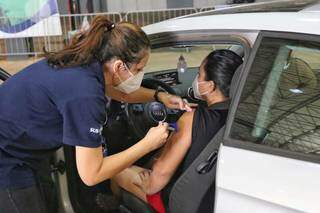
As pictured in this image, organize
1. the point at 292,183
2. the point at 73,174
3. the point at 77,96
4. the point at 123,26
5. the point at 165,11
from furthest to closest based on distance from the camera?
1. the point at 165,11
2. the point at 73,174
3. the point at 123,26
4. the point at 77,96
5. the point at 292,183

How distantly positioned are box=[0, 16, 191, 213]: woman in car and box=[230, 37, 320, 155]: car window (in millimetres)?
391

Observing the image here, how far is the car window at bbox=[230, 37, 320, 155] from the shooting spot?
1623 millimetres

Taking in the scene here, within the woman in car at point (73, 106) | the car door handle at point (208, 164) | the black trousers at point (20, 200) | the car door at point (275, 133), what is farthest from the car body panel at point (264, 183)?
the black trousers at point (20, 200)

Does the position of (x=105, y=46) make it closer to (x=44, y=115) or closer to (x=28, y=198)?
(x=44, y=115)

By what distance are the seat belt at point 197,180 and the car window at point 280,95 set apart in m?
0.17

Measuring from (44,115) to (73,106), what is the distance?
8.0 inches

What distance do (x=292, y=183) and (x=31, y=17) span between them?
25.4 ft

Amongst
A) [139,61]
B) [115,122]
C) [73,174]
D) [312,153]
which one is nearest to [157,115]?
[115,122]

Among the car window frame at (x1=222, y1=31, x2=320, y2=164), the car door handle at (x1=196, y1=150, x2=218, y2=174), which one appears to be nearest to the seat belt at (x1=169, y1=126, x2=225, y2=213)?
the car door handle at (x1=196, y1=150, x2=218, y2=174)

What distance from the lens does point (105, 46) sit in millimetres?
1810

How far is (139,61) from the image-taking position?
186 centimetres

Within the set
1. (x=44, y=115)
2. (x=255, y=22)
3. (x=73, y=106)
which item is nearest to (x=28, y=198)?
(x=44, y=115)

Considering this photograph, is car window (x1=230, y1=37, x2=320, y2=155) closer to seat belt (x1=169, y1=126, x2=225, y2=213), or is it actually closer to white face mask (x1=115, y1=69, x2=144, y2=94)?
seat belt (x1=169, y1=126, x2=225, y2=213)

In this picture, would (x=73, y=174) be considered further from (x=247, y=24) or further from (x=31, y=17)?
(x=31, y=17)
